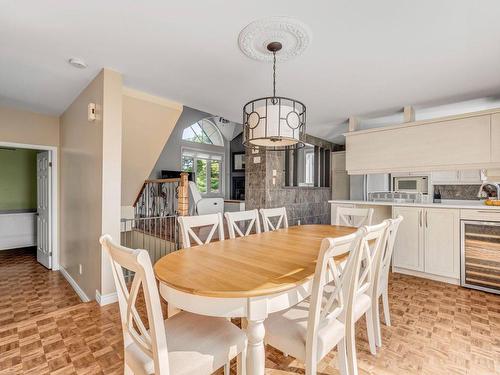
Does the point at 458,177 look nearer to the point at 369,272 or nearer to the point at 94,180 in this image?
the point at 369,272

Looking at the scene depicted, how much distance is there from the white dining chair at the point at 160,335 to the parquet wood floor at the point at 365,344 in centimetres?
63

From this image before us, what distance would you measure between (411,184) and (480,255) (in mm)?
1817

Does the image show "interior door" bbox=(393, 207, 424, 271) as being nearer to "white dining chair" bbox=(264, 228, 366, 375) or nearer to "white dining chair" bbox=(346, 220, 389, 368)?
"white dining chair" bbox=(346, 220, 389, 368)

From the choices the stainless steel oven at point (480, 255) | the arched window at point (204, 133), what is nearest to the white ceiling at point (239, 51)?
the stainless steel oven at point (480, 255)

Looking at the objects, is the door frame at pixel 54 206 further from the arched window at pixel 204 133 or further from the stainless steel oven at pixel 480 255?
the stainless steel oven at pixel 480 255

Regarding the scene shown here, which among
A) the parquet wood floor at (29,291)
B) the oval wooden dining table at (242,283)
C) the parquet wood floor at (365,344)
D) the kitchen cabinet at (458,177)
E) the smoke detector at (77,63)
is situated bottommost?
the parquet wood floor at (29,291)

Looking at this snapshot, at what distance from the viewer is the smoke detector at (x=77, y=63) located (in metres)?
2.32

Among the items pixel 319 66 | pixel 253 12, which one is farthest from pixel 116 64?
pixel 319 66

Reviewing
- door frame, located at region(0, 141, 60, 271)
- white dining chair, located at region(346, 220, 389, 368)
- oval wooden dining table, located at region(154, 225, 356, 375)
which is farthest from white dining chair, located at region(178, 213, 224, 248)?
door frame, located at region(0, 141, 60, 271)

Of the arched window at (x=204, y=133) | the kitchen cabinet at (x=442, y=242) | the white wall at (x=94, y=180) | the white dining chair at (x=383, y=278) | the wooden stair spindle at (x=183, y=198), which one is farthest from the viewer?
the arched window at (x=204, y=133)

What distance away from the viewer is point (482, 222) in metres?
2.97

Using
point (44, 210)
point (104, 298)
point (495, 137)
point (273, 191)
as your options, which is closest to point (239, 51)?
point (273, 191)

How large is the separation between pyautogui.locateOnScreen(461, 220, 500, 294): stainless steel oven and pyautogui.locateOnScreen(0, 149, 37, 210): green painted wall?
24.8ft

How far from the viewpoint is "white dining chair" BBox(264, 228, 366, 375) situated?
46.8 inches
